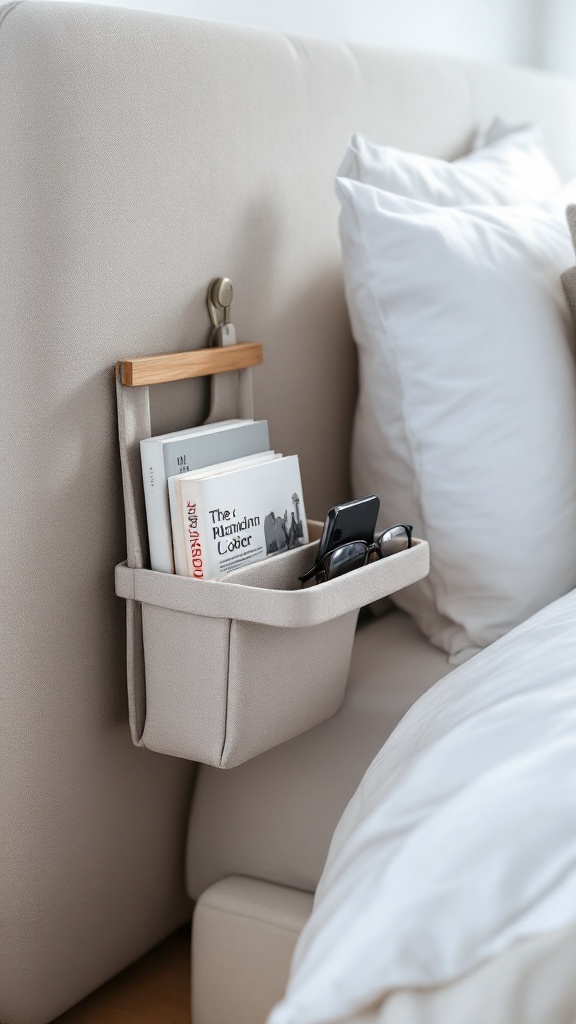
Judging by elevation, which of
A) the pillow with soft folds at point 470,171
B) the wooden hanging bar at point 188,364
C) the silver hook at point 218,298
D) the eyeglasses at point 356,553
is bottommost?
the eyeglasses at point 356,553

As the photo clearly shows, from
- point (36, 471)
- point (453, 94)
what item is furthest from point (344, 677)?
point (453, 94)

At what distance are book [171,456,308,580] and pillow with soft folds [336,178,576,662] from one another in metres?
0.19

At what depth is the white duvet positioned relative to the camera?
582mm

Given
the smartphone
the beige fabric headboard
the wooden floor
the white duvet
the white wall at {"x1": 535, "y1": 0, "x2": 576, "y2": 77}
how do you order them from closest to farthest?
the white duvet → the beige fabric headboard → the smartphone → the wooden floor → the white wall at {"x1": 535, "y1": 0, "x2": 576, "y2": 77}

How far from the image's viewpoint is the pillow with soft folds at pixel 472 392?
1.16 m

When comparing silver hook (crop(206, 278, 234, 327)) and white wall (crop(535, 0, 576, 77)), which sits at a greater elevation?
white wall (crop(535, 0, 576, 77))

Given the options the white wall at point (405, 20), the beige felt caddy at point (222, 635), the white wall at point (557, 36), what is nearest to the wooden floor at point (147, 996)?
the beige felt caddy at point (222, 635)

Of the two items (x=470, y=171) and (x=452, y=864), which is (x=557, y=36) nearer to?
(x=470, y=171)

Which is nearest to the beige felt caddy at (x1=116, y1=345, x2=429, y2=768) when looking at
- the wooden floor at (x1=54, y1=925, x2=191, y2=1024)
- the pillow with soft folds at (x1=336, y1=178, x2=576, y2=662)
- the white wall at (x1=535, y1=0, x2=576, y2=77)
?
the pillow with soft folds at (x1=336, y1=178, x2=576, y2=662)

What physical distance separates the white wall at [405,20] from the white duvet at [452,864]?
100 cm

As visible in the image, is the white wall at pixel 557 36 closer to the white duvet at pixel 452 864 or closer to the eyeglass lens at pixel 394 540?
the eyeglass lens at pixel 394 540

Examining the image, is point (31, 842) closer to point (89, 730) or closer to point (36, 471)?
point (89, 730)

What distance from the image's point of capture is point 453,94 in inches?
63.4

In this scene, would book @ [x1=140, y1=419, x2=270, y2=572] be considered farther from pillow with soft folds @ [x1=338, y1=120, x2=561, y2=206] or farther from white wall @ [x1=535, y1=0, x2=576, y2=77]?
white wall @ [x1=535, y1=0, x2=576, y2=77]
